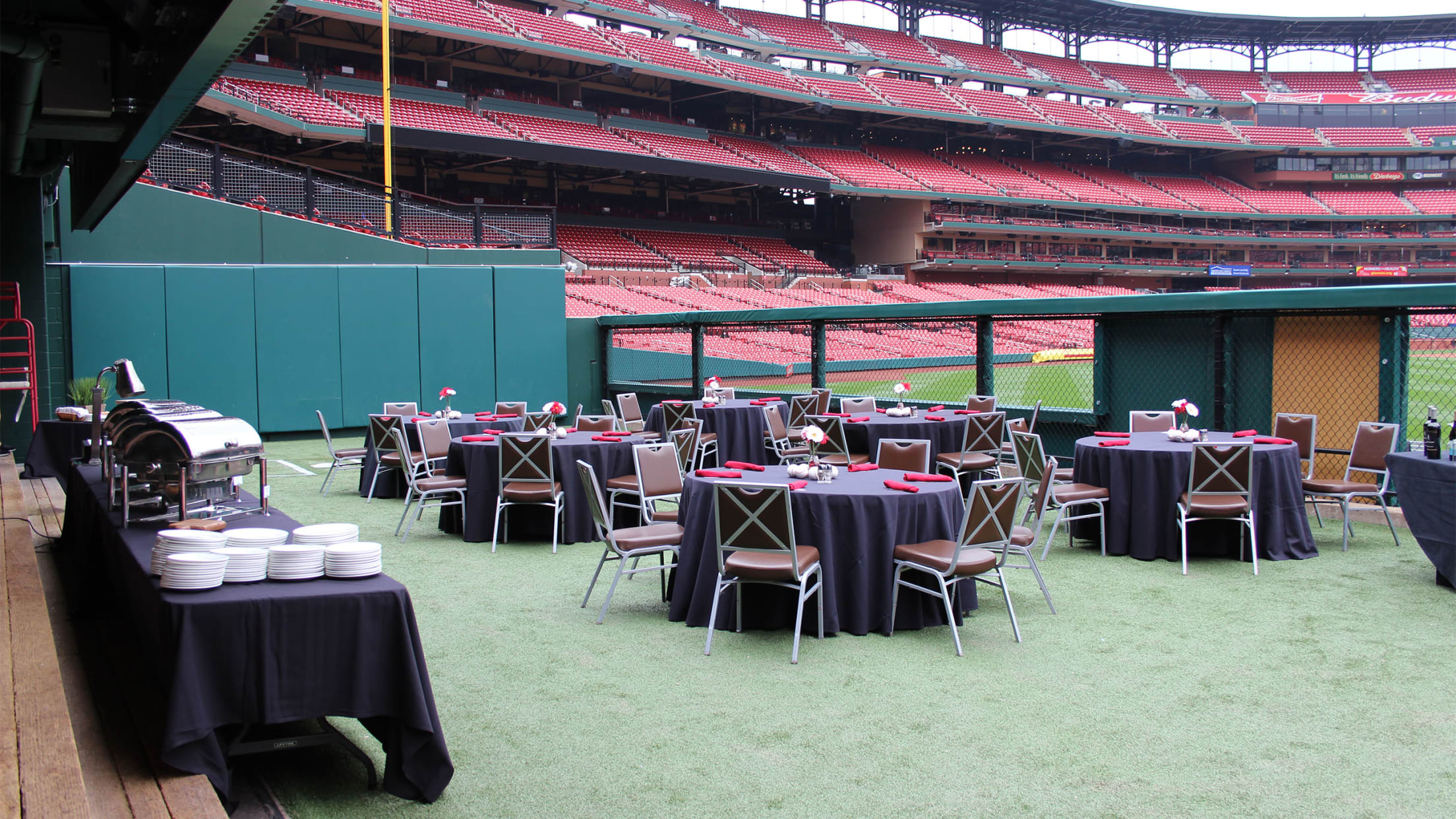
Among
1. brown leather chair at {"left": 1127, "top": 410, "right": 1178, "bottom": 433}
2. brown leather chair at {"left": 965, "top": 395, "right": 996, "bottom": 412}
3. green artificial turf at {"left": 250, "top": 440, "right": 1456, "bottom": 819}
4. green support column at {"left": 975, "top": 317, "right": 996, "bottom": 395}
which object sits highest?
green support column at {"left": 975, "top": 317, "right": 996, "bottom": 395}

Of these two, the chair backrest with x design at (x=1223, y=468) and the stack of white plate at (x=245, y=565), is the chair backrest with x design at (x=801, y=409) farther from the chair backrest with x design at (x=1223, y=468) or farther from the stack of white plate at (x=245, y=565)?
the stack of white plate at (x=245, y=565)

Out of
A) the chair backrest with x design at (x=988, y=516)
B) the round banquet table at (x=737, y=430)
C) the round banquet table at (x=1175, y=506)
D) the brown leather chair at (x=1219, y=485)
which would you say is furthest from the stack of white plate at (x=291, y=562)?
the round banquet table at (x=737, y=430)

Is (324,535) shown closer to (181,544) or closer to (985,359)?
(181,544)

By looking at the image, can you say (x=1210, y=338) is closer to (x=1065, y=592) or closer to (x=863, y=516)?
(x=1065, y=592)

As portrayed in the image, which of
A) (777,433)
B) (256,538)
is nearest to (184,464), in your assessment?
(256,538)

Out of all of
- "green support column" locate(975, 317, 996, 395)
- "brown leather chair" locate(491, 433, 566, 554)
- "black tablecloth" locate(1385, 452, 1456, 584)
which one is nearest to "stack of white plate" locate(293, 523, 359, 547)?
"brown leather chair" locate(491, 433, 566, 554)

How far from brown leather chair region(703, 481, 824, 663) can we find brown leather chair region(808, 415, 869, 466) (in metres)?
4.32

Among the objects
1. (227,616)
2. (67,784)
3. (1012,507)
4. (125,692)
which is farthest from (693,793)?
(1012,507)

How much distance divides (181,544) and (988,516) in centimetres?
398

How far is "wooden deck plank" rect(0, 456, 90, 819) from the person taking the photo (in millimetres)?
2631

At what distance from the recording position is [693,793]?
144 inches

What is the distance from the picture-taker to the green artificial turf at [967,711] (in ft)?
11.8

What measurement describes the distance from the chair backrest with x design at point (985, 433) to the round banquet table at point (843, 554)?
4202 mm

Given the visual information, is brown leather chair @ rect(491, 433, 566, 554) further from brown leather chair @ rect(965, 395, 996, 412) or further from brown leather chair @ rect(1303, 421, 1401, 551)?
brown leather chair @ rect(1303, 421, 1401, 551)
